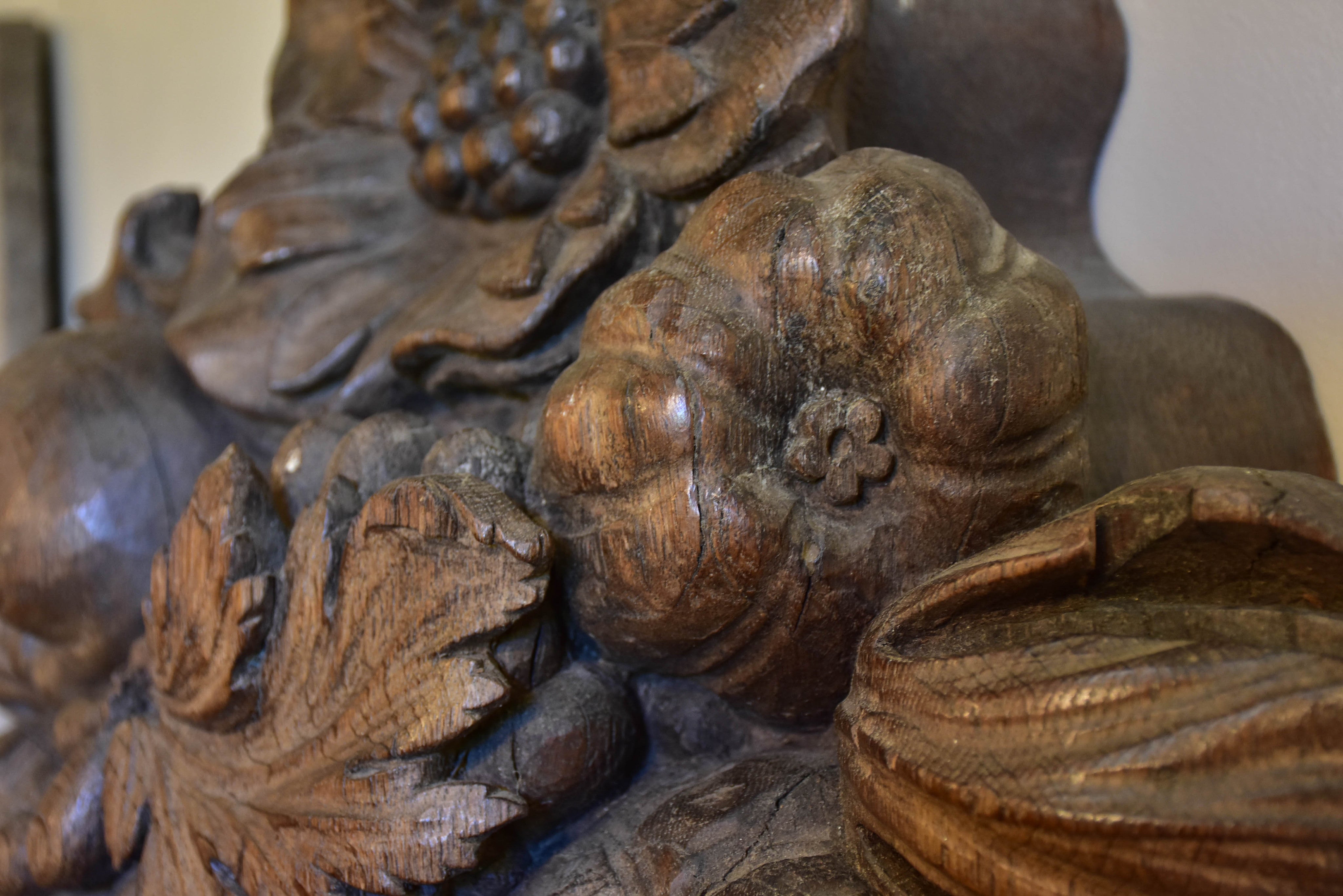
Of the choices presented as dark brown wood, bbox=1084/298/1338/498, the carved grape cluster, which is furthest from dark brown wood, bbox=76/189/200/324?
dark brown wood, bbox=1084/298/1338/498

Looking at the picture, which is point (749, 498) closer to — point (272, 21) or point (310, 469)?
point (310, 469)

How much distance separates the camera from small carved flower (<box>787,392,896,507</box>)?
44 centimetres

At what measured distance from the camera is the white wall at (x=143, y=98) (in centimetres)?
137

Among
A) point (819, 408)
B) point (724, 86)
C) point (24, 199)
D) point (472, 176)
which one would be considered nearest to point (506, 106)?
point (472, 176)

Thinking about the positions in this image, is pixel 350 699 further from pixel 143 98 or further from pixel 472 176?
pixel 143 98

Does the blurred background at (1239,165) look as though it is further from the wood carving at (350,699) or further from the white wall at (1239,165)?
the wood carving at (350,699)

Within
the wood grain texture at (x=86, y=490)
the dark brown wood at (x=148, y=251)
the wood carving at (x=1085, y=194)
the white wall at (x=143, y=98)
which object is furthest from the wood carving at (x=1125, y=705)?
the white wall at (x=143, y=98)

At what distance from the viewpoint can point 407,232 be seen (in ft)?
2.57

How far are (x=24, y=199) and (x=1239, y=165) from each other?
174 centimetres

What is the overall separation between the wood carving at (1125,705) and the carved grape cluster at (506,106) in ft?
1.33

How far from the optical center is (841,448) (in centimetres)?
44

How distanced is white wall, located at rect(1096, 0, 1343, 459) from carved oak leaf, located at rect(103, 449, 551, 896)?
0.53 metres

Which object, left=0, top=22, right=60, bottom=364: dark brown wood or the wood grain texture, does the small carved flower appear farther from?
left=0, top=22, right=60, bottom=364: dark brown wood

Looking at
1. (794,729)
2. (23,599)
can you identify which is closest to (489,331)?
(794,729)
